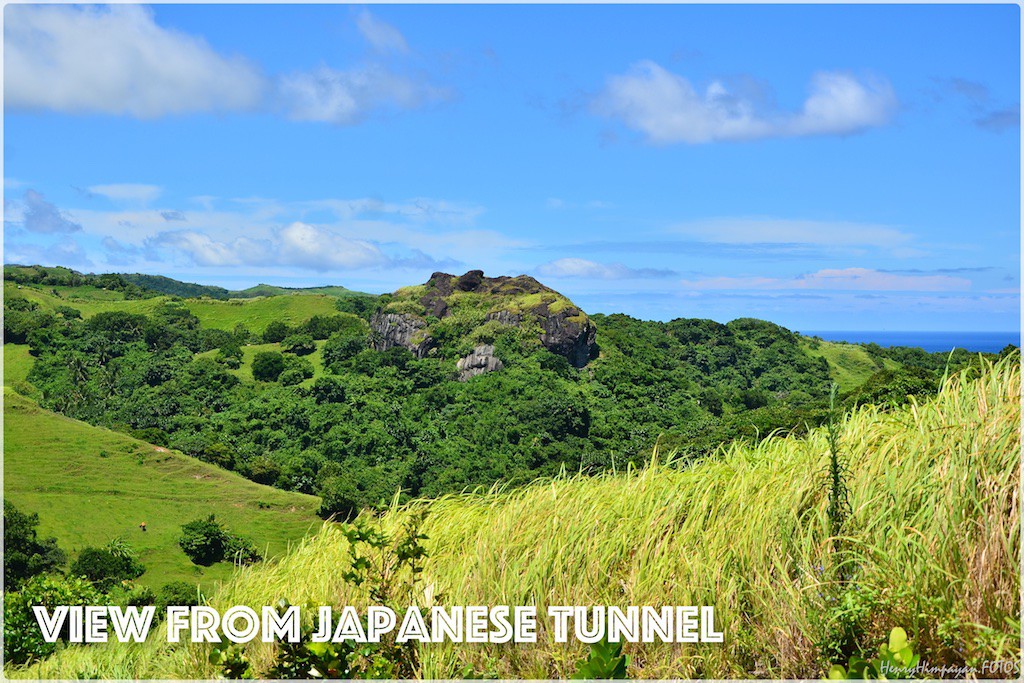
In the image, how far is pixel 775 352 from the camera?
3674 inches

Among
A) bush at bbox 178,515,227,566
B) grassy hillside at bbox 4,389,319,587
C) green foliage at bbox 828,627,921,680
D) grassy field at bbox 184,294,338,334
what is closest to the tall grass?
green foliage at bbox 828,627,921,680

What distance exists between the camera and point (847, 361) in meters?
91.7

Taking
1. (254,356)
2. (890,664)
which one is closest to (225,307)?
(254,356)

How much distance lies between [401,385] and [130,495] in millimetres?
28470

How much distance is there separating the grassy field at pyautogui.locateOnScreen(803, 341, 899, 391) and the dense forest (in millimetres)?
889

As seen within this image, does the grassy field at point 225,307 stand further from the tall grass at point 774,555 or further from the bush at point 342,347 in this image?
the tall grass at point 774,555

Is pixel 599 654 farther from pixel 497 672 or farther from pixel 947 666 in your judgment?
pixel 947 666

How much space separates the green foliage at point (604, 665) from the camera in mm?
4084

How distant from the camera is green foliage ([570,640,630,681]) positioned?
4084 mm

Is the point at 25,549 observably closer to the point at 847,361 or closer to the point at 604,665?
the point at 604,665

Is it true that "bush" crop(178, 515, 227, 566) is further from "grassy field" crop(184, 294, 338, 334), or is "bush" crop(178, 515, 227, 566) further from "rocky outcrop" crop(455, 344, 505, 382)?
"grassy field" crop(184, 294, 338, 334)

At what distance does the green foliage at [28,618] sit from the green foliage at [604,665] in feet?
24.7

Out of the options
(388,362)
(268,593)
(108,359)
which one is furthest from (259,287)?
(268,593)

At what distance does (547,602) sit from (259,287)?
189 m
